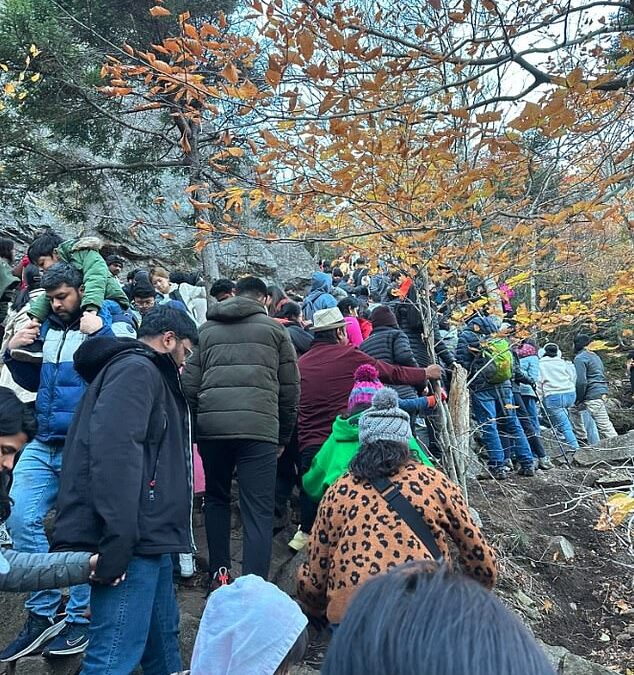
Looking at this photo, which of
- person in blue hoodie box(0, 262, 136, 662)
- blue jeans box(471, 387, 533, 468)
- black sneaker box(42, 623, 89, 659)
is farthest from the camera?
blue jeans box(471, 387, 533, 468)

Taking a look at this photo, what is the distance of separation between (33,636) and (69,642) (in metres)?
0.28

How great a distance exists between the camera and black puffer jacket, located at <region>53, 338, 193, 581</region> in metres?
2.36

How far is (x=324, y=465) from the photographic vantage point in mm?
3588

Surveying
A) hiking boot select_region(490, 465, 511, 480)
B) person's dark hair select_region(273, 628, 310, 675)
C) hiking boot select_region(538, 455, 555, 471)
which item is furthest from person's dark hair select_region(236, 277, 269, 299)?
hiking boot select_region(538, 455, 555, 471)

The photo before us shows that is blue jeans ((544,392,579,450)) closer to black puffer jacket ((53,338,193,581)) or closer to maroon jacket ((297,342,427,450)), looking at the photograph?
maroon jacket ((297,342,427,450))

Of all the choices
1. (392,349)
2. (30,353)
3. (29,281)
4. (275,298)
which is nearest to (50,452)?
(30,353)

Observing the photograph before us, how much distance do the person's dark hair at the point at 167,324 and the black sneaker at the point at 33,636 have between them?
68.6 inches

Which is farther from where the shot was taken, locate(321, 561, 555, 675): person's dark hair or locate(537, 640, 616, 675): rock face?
locate(537, 640, 616, 675): rock face

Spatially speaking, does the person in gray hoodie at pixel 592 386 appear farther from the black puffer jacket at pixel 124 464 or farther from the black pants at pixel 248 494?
the black puffer jacket at pixel 124 464

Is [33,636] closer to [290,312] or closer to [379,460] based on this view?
[379,460]

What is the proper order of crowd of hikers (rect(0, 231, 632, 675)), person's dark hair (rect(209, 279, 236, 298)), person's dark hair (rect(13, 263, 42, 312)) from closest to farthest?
crowd of hikers (rect(0, 231, 632, 675)) → person's dark hair (rect(13, 263, 42, 312)) → person's dark hair (rect(209, 279, 236, 298))

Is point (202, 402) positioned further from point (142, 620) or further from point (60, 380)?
point (142, 620)

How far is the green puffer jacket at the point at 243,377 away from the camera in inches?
146

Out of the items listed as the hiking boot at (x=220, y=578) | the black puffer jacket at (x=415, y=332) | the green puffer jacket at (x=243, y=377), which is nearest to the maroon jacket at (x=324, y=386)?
the green puffer jacket at (x=243, y=377)
